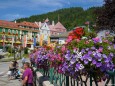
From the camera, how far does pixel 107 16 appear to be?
77.0ft

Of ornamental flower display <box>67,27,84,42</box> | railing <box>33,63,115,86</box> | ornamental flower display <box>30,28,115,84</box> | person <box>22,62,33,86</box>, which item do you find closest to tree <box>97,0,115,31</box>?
railing <box>33,63,115,86</box>

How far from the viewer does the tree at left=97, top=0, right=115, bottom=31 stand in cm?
2278

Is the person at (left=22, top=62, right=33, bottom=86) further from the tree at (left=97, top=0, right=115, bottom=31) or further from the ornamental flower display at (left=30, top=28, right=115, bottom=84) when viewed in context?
the tree at (left=97, top=0, right=115, bottom=31)

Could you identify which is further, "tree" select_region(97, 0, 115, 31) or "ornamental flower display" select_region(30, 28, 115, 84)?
"tree" select_region(97, 0, 115, 31)

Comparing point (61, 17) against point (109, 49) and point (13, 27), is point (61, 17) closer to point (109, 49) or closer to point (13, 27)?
point (13, 27)

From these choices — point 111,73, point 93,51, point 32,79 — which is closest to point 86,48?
point 93,51

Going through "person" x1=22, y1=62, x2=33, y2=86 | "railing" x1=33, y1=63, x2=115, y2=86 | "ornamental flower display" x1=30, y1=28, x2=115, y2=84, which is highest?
A: "ornamental flower display" x1=30, y1=28, x2=115, y2=84

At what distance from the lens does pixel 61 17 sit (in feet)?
623

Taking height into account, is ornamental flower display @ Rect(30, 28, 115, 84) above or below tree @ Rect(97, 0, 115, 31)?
below

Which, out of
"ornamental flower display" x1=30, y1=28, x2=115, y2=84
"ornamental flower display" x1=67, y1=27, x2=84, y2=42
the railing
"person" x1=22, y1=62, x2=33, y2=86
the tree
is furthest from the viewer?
the tree

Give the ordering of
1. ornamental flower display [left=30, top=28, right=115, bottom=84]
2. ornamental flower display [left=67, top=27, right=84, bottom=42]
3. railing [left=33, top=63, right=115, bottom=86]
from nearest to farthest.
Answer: railing [left=33, top=63, right=115, bottom=86], ornamental flower display [left=30, top=28, right=115, bottom=84], ornamental flower display [left=67, top=27, right=84, bottom=42]

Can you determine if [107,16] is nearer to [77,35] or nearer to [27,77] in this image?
[27,77]

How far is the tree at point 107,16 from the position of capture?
22.8m

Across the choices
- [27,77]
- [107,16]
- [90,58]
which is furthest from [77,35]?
[107,16]
